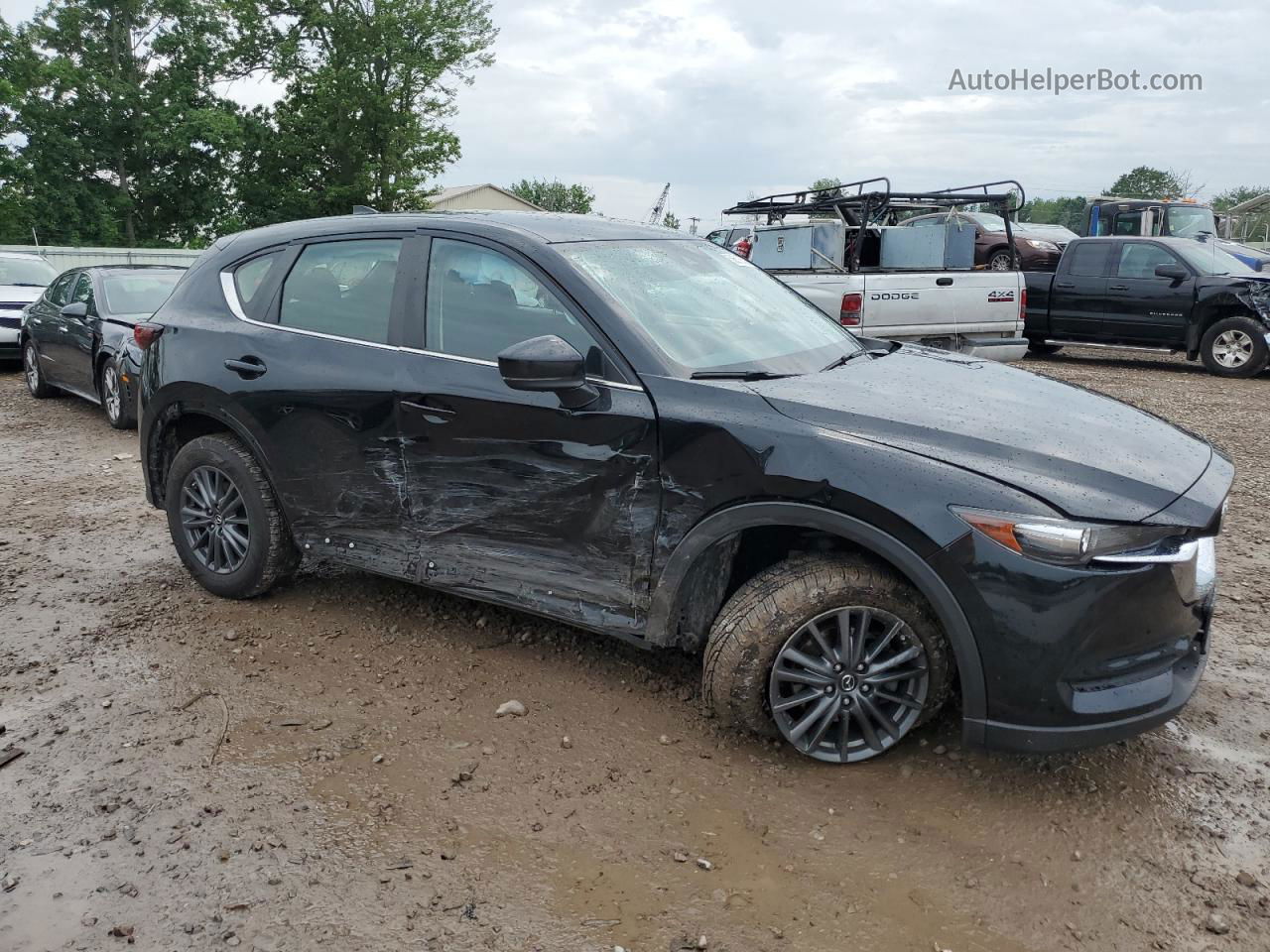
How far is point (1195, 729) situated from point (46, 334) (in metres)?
10.5

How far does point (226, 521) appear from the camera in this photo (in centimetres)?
444

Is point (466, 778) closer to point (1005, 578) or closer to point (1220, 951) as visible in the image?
point (1005, 578)

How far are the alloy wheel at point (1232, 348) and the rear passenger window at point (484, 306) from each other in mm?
11685

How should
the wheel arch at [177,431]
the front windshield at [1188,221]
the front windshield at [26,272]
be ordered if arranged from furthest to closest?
the front windshield at [1188,221]
the front windshield at [26,272]
the wheel arch at [177,431]

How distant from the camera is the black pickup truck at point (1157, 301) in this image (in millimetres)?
12148

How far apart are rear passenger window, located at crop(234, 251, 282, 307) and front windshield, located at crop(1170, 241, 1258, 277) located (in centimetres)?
1205

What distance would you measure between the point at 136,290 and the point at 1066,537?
9296 millimetres

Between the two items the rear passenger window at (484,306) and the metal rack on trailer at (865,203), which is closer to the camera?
Result: the rear passenger window at (484,306)

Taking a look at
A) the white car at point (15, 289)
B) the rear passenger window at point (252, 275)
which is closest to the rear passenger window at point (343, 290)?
the rear passenger window at point (252, 275)

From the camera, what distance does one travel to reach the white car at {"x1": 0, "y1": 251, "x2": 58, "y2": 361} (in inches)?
500

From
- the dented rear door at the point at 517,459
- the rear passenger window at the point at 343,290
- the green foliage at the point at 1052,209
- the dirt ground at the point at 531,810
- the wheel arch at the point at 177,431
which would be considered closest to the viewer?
the dirt ground at the point at 531,810

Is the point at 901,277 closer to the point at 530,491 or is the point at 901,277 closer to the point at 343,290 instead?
the point at 343,290

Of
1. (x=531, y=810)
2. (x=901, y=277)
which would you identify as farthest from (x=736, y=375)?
(x=901, y=277)

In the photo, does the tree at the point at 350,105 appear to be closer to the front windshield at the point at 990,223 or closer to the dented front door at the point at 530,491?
the front windshield at the point at 990,223
